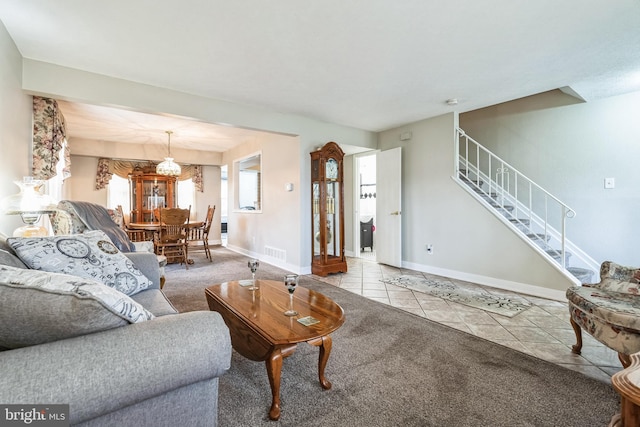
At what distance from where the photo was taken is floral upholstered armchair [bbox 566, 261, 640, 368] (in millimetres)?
1549

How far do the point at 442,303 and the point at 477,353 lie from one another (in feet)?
3.61

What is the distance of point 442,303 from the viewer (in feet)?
10.2

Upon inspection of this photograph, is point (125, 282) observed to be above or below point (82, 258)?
below

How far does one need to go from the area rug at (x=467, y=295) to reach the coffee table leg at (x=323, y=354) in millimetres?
2115

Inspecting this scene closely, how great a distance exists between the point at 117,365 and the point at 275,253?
4437mm

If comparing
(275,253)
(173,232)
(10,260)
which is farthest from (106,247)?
(275,253)

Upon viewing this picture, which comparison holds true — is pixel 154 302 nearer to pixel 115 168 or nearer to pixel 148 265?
pixel 148 265

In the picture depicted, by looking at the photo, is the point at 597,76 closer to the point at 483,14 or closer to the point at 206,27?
the point at 483,14

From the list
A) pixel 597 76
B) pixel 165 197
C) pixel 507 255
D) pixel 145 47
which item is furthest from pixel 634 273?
pixel 165 197

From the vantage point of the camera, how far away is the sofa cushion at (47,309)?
0.75 meters

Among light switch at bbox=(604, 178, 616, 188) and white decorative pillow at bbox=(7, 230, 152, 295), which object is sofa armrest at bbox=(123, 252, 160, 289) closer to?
white decorative pillow at bbox=(7, 230, 152, 295)

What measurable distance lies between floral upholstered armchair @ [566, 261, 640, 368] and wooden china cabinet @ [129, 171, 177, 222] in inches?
303

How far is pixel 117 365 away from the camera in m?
0.78

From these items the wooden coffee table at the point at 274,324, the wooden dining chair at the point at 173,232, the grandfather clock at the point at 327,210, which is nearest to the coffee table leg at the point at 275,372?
the wooden coffee table at the point at 274,324
